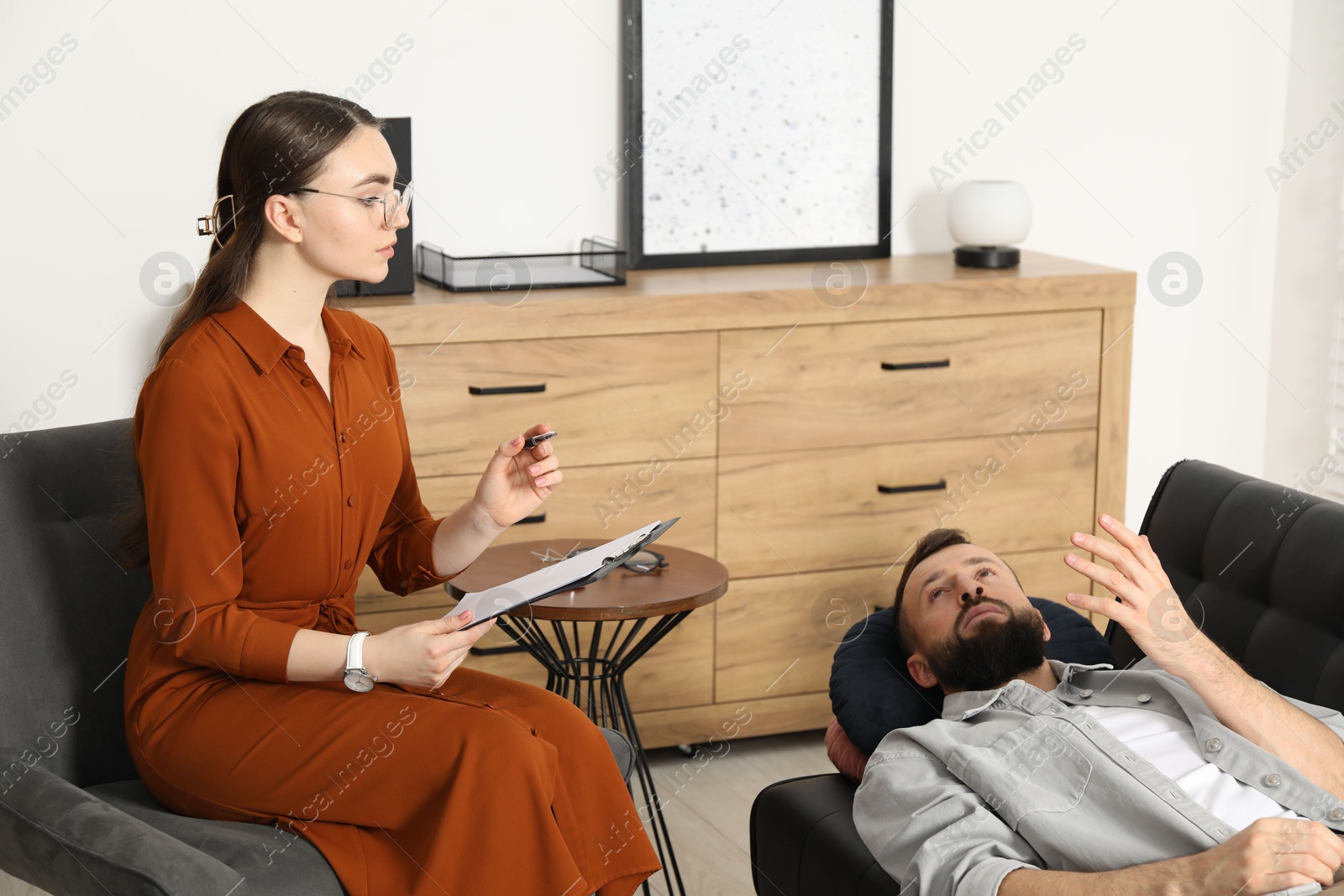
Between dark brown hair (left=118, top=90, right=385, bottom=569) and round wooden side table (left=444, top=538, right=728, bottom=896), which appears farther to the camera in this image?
round wooden side table (left=444, top=538, right=728, bottom=896)

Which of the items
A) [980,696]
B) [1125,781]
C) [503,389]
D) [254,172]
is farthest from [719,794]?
[254,172]

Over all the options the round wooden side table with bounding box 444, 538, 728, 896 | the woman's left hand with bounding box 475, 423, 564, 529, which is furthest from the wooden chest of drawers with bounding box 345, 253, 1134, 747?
the woman's left hand with bounding box 475, 423, 564, 529

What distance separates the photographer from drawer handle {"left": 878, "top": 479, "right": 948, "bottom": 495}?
3.25 metres

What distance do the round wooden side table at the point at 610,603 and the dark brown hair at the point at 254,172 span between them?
68 cm

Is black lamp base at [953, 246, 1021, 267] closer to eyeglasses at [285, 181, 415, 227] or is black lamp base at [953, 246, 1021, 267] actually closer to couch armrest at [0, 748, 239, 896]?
eyeglasses at [285, 181, 415, 227]

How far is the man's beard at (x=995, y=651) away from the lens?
6.99 feet

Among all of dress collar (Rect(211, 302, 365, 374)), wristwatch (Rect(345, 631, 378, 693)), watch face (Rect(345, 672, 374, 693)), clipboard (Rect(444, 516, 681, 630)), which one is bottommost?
watch face (Rect(345, 672, 374, 693))

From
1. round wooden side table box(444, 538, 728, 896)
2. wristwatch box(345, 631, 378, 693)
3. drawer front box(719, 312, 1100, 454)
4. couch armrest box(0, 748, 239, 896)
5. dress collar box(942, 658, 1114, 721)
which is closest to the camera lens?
couch armrest box(0, 748, 239, 896)

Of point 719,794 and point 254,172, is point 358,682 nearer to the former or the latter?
point 254,172

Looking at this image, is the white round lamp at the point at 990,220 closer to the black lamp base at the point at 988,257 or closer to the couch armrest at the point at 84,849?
the black lamp base at the point at 988,257

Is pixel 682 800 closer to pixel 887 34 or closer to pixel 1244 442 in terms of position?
pixel 887 34

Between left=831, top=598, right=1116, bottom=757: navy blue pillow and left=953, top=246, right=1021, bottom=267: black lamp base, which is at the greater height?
left=953, top=246, right=1021, bottom=267: black lamp base

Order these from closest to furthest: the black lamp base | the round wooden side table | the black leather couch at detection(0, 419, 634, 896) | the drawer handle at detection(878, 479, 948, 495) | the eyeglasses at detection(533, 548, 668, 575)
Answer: the black leather couch at detection(0, 419, 634, 896) → the round wooden side table → the eyeglasses at detection(533, 548, 668, 575) → the drawer handle at detection(878, 479, 948, 495) → the black lamp base

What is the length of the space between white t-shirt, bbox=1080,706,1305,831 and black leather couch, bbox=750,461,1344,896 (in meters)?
0.22
